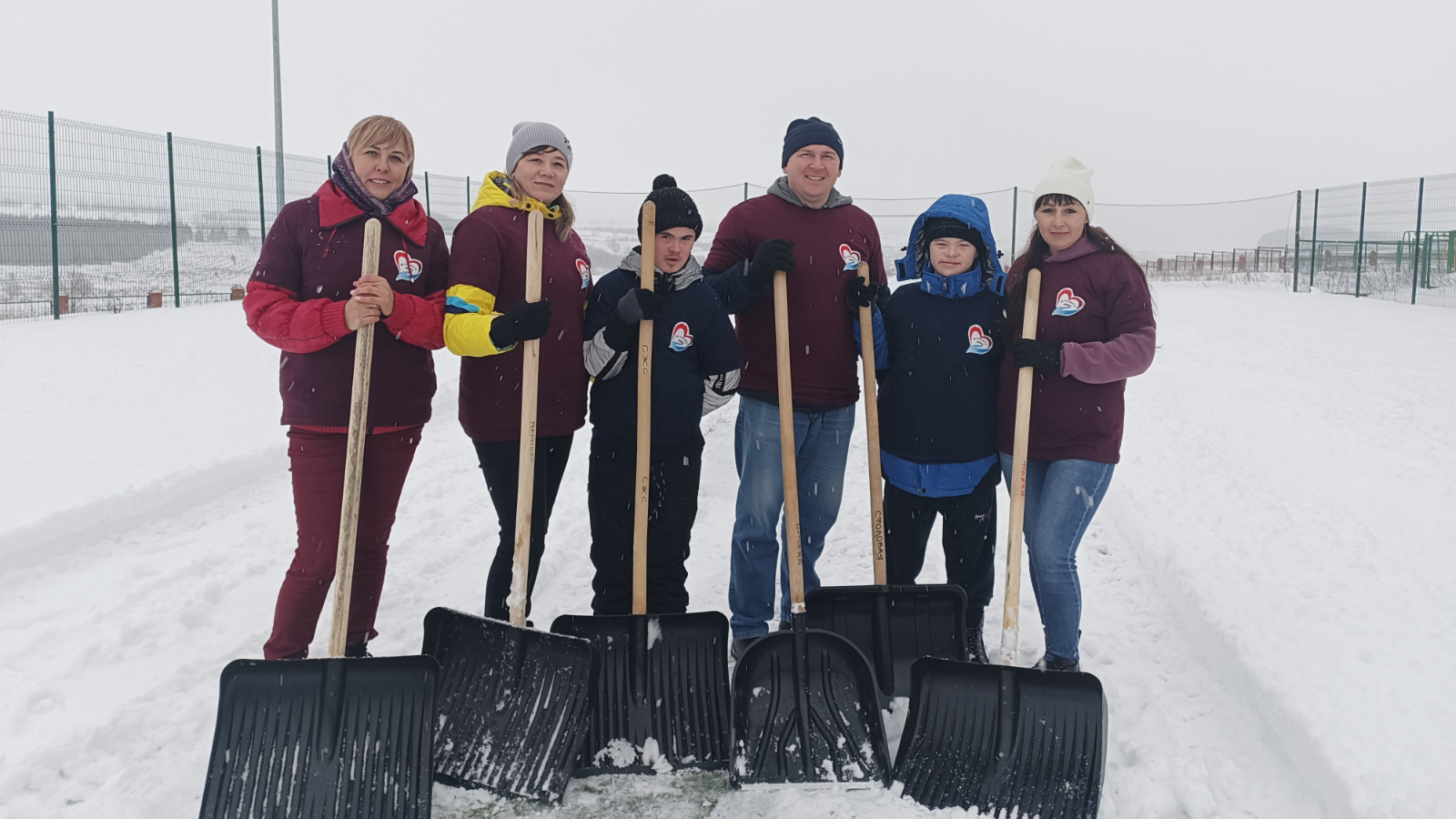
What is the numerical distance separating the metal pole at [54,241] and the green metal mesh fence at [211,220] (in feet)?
0.04

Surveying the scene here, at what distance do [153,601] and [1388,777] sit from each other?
171 inches

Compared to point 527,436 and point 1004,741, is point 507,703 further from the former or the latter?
point 1004,741

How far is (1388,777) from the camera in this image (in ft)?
7.83

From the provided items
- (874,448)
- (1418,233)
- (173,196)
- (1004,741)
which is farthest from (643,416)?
(1418,233)

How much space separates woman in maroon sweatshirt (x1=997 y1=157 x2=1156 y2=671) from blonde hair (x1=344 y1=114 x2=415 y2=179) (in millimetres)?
2121

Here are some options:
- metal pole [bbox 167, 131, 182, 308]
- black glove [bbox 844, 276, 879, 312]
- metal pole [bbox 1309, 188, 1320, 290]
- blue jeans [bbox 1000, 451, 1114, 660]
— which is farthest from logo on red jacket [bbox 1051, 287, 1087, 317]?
metal pole [bbox 1309, 188, 1320, 290]

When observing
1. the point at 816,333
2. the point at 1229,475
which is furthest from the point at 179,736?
the point at 1229,475

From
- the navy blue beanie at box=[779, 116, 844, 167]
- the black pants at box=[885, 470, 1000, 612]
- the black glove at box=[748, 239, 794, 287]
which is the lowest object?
the black pants at box=[885, 470, 1000, 612]

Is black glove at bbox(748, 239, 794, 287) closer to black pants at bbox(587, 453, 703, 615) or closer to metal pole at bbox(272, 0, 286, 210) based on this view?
black pants at bbox(587, 453, 703, 615)

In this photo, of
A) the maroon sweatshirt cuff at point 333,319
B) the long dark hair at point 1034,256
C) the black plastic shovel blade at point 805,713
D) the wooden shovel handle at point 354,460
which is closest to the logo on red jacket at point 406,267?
the wooden shovel handle at point 354,460

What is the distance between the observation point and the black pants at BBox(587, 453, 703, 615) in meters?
3.33

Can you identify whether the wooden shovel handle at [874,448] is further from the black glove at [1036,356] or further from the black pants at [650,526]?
the black pants at [650,526]

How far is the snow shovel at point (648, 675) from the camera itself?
279 centimetres

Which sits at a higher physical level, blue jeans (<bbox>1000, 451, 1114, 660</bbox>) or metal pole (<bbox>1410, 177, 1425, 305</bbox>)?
metal pole (<bbox>1410, 177, 1425, 305</bbox>)
